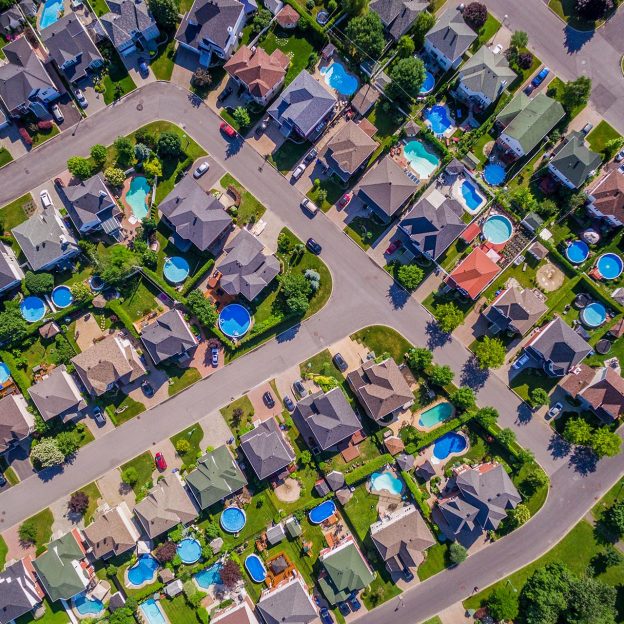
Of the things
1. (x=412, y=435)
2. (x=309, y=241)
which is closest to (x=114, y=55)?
(x=309, y=241)

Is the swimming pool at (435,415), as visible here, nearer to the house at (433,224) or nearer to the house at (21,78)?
the house at (433,224)

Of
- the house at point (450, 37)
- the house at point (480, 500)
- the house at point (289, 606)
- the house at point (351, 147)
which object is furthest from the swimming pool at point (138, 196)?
the house at point (480, 500)

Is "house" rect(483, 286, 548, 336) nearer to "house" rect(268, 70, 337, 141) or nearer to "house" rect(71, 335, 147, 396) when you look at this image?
"house" rect(268, 70, 337, 141)

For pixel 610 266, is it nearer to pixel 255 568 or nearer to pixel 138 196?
pixel 255 568

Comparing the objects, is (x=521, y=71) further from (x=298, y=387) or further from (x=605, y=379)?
(x=298, y=387)

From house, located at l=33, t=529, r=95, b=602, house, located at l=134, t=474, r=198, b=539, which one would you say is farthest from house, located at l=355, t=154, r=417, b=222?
house, located at l=33, t=529, r=95, b=602

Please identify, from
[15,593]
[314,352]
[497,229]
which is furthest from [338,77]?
[15,593]
